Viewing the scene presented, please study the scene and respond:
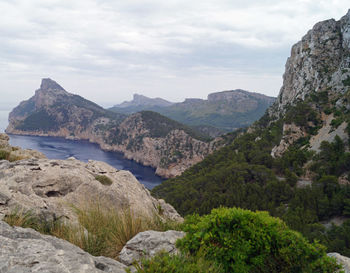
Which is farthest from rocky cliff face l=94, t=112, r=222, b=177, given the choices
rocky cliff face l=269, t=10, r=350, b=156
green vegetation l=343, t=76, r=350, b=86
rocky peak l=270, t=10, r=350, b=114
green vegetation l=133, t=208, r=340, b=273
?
green vegetation l=133, t=208, r=340, b=273

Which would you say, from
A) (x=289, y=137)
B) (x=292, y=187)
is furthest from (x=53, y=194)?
(x=289, y=137)

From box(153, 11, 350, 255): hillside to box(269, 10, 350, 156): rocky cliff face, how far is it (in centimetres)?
13

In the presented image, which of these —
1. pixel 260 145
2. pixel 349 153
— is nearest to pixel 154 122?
pixel 260 145

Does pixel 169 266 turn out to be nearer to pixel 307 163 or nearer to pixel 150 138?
pixel 307 163

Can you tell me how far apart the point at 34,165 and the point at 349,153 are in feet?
123

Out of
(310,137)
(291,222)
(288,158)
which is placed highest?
(310,137)

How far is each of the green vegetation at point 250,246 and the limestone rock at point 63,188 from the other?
356cm

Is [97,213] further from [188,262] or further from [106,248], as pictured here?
[188,262]

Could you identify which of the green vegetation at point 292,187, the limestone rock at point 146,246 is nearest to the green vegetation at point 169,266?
the limestone rock at point 146,246

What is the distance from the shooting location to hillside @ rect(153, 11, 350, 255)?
94.5ft

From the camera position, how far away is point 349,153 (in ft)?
102

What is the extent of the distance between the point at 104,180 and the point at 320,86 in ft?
182

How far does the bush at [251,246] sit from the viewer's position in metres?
4.88

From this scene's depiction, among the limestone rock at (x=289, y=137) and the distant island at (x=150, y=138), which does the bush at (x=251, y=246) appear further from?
the distant island at (x=150, y=138)
